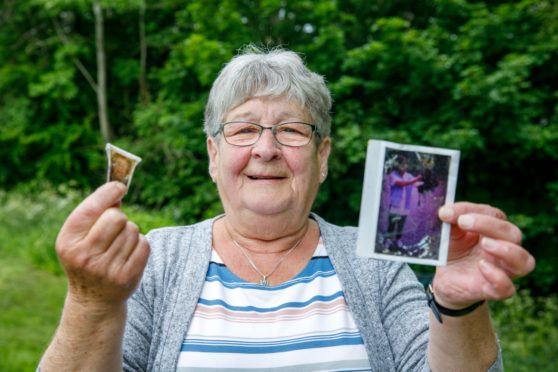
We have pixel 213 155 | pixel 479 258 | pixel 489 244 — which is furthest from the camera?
pixel 213 155

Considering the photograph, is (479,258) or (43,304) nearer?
(479,258)

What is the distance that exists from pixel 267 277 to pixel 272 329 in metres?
0.24

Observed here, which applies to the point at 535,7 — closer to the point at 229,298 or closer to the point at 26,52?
the point at 229,298

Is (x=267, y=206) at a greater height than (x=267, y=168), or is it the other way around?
(x=267, y=168)

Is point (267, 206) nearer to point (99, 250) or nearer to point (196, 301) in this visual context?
point (196, 301)

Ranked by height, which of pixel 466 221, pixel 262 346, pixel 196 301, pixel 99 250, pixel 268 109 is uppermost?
pixel 268 109

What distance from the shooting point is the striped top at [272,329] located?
6.00ft

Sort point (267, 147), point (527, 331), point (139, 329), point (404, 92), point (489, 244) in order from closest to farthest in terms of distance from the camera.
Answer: point (489, 244) → point (139, 329) → point (267, 147) → point (527, 331) → point (404, 92)

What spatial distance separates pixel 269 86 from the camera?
2096 millimetres

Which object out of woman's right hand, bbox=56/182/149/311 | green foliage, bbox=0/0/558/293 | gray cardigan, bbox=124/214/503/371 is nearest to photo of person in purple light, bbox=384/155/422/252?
gray cardigan, bbox=124/214/503/371

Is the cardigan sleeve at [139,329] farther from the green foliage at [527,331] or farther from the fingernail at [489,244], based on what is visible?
the green foliage at [527,331]

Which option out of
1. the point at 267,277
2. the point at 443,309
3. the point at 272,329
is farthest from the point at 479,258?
the point at 267,277

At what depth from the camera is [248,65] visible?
2.15 m

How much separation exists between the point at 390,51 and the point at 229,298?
4971 millimetres
